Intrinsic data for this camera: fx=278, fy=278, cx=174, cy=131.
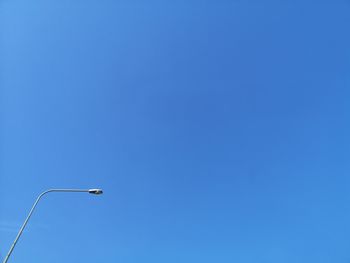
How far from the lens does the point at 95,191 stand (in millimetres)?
12430
